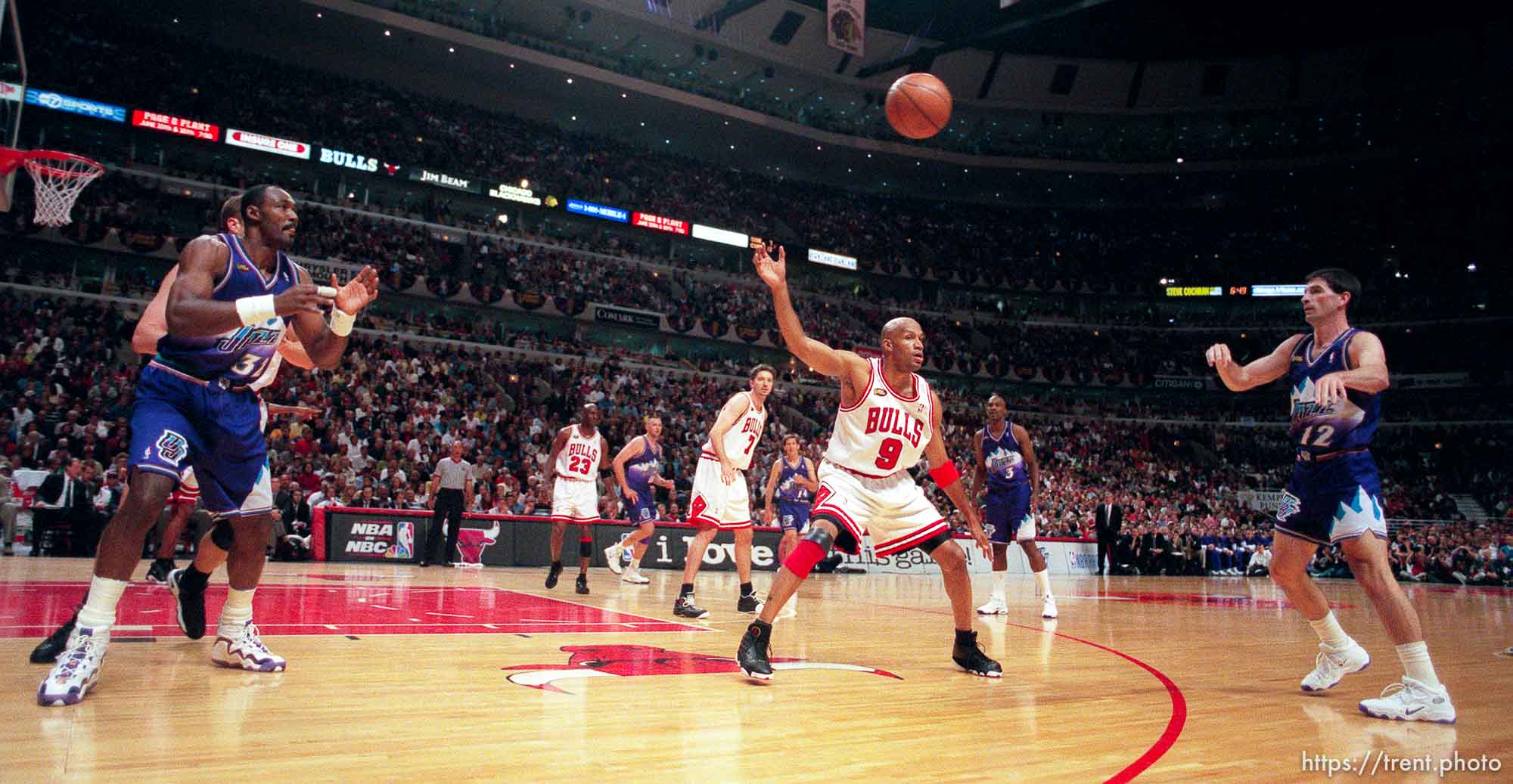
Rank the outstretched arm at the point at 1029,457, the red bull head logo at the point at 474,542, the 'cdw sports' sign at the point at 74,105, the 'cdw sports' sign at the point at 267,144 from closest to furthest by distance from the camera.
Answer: the outstretched arm at the point at 1029,457, the red bull head logo at the point at 474,542, the 'cdw sports' sign at the point at 74,105, the 'cdw sports' sign at the point at 267,144

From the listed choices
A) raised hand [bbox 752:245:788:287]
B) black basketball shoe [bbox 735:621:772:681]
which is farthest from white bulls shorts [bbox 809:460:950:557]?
raised hand [bbox 752:245:788:287]

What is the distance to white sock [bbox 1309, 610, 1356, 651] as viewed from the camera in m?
5.38

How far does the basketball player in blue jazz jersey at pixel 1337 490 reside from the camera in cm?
472

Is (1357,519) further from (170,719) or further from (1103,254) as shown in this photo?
(1103,254)

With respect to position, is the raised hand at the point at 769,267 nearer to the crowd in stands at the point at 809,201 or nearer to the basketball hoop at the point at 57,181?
the basketball hoop at the point at 57,181

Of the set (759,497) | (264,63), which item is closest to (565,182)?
(264,63)

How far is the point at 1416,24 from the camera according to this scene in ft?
119

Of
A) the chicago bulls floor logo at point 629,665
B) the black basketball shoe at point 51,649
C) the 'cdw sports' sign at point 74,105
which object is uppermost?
the 'cdw sports' sign at point 74,105

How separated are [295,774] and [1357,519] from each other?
5135mm

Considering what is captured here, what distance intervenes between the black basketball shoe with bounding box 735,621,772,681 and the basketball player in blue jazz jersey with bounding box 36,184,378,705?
2298mm

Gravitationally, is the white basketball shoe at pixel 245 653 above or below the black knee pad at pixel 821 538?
below

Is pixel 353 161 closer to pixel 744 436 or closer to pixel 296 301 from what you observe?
pixel 744 436

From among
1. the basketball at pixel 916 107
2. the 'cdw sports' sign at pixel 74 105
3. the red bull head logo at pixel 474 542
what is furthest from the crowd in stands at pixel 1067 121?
the basketball at pixel 916 107

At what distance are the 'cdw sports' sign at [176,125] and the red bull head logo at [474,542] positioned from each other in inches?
750
